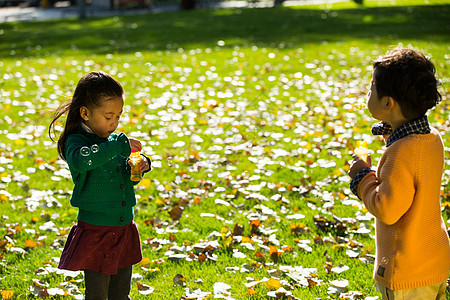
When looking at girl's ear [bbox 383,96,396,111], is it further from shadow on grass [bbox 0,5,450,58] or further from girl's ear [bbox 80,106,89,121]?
shadow on grass [bbox 0,5,450,58]

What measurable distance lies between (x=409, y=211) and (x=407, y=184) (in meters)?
0.13

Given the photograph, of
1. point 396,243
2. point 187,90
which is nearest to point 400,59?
point 396,243

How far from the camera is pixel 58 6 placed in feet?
109

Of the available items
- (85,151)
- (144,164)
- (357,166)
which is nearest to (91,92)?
(85,151)

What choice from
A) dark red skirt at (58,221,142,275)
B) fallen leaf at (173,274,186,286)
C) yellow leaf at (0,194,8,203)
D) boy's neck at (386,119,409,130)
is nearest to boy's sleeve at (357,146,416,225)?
boy's neck at (386,119,409,130)

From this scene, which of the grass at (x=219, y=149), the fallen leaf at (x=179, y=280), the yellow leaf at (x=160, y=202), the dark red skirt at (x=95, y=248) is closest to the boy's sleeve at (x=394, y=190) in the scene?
the grass at (x=219, y=149)

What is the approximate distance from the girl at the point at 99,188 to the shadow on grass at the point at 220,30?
12.3 metres

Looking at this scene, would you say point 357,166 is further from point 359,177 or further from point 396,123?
point 396,123

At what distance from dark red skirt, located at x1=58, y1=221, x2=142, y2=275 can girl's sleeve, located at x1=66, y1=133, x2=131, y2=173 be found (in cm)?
35

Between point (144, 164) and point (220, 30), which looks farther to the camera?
point (220, 30)

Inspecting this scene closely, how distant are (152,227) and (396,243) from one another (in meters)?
2.59

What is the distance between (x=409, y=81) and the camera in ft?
7.16

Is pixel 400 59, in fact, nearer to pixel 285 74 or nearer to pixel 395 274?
pixel 395 274

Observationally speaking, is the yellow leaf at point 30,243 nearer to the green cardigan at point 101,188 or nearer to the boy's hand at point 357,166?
the green cardigan at point 101,188
